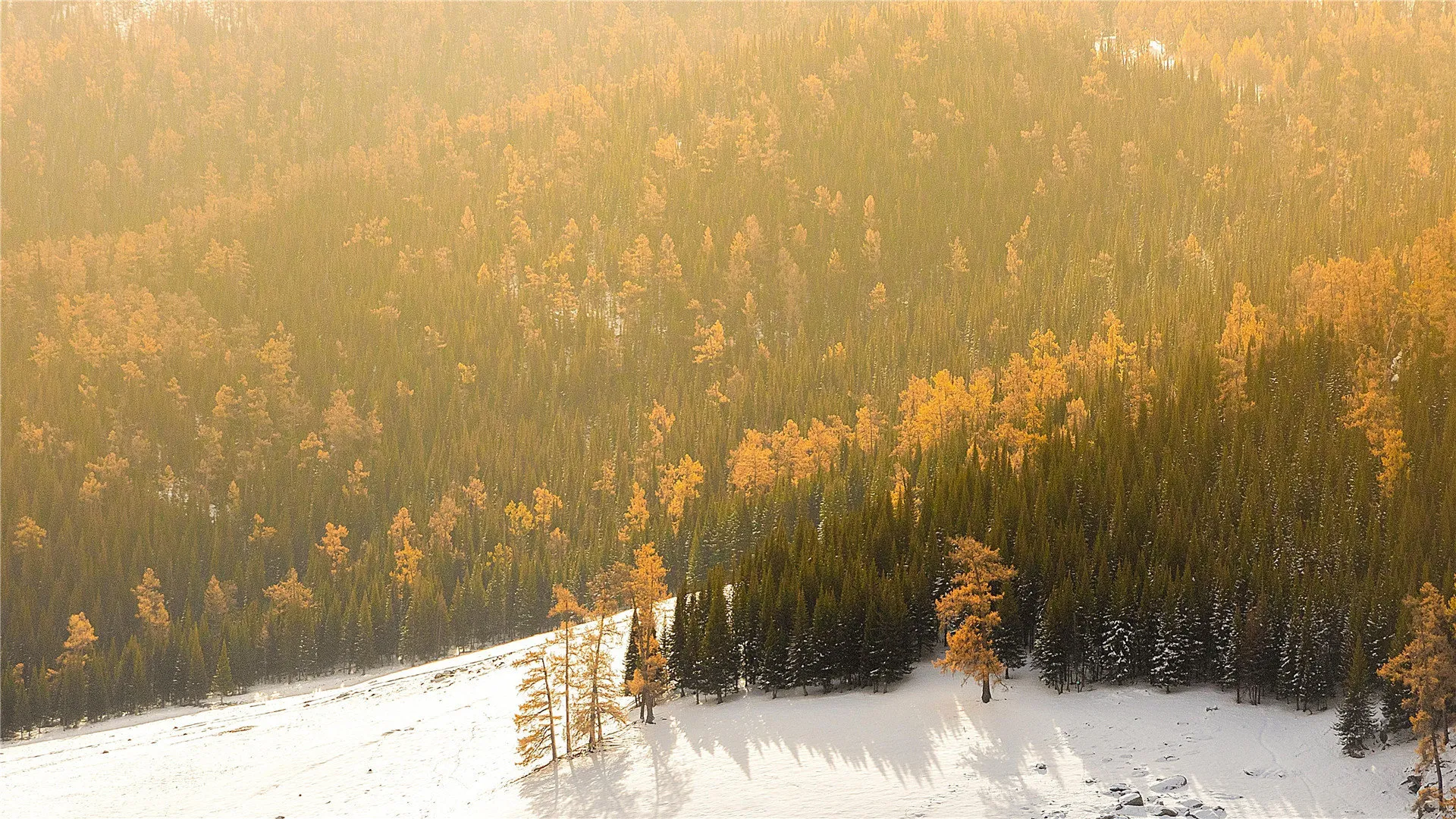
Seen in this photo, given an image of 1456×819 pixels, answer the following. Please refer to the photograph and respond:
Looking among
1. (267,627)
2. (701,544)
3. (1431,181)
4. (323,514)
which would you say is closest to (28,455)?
(323,514)

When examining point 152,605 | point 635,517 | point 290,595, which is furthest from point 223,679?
point 635,517

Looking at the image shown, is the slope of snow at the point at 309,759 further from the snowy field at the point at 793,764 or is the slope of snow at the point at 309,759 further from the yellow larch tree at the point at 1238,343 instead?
the yellow larch tree at the point at 1238,343

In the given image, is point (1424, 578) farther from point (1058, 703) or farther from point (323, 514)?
point (323, 514)

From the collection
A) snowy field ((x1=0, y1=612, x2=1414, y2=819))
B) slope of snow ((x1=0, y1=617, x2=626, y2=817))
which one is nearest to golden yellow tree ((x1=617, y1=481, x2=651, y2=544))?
slope of snow ((x1=0, y1=617, x2=626, y2=817))

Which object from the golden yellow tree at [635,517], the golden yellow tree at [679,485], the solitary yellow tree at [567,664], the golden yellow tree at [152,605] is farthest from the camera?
the golden yellow tree at [679,485]

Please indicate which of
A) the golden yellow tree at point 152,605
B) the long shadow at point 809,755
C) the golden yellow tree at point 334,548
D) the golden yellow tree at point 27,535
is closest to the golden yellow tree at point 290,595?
the golden yellow tree at point 334,548

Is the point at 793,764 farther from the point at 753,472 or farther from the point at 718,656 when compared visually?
the point at 753,472
